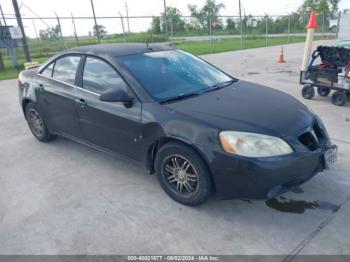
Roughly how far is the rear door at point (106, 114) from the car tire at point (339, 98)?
4579 mm

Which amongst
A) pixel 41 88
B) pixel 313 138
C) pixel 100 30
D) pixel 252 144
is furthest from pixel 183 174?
pixel 100 30

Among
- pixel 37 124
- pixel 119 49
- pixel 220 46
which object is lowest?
pixel 220 46

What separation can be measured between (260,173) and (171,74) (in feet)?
5.13

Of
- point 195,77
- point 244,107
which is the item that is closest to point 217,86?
point 195,77

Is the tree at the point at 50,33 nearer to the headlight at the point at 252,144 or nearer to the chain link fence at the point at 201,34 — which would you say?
the chain link fence at the point at 201,34

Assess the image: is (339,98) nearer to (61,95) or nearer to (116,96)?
(116,96)

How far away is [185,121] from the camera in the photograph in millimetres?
2762

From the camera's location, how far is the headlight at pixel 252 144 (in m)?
2.52

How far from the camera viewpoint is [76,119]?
3807 millimetres

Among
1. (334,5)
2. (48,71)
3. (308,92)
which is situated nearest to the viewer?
(48,71)

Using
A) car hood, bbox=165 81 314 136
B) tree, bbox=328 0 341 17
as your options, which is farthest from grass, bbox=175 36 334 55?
tree, bbox=328 0 341 17

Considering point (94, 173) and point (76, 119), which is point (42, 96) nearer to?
point (76, 119)

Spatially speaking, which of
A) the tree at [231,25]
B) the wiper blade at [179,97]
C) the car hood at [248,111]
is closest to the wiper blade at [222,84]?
the car hood at [248,111]

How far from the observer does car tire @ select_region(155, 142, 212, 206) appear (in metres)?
2.74
